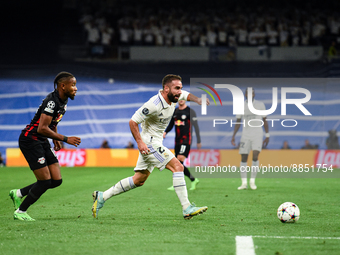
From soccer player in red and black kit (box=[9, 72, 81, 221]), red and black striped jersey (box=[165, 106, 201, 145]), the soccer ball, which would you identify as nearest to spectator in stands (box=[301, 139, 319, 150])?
red and black striped jersey (box=[165, 106, 201, 145])

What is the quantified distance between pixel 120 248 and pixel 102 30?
70.9 feet

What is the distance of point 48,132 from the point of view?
595 cm

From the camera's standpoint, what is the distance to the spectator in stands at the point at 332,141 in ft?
65.6

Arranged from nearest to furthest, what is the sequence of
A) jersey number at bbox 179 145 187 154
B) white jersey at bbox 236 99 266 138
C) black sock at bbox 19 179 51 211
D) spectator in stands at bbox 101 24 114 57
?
black sock at bbox 19 179 51 211, white jersey at bbox 236 99 266 138, jersey number at bbox 179 145 187 154, spectator in stands at bbox 101 24 114 57

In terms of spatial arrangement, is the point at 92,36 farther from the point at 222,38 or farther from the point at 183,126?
the point at 183,126

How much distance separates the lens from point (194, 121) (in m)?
11.8

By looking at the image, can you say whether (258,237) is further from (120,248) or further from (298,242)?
(120,248)

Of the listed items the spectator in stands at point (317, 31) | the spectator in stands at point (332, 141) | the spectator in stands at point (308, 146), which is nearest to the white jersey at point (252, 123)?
the spectator in stands at point (308, 146)

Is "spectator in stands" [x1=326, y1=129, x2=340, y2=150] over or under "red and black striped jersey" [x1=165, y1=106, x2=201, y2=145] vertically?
under

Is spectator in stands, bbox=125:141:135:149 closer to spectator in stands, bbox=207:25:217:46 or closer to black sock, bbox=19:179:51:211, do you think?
spectator in stands, bbox=207:25:217:46

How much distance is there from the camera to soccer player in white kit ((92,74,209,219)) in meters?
Result: 6.16

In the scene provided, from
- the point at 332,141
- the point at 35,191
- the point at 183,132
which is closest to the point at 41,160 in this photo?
the point at 35,191

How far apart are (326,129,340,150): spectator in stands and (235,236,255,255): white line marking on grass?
16246 mm

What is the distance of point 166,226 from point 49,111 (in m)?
2.17
